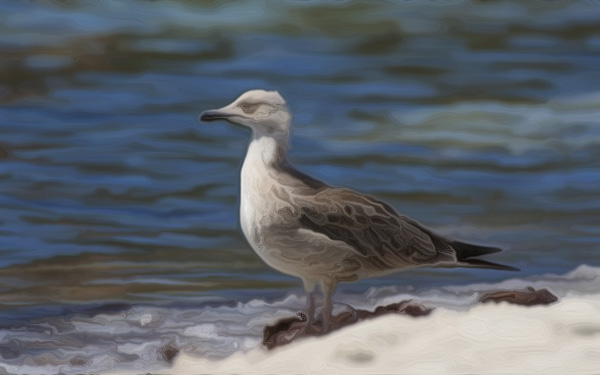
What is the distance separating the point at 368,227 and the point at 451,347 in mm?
706

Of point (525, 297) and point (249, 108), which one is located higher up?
point (249, 108)

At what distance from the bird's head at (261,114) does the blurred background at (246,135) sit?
3.12ft

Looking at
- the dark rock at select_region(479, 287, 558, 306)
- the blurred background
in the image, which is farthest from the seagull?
the blurred background

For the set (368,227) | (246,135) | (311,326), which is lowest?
(311,326)

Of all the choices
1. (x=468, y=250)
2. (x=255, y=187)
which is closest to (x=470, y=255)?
(x=468, y=250)

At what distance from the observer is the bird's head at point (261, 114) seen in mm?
5188

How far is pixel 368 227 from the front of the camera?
5141mm

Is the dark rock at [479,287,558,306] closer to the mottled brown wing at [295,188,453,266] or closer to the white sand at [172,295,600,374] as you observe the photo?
the white sand at [172,295,600,374]

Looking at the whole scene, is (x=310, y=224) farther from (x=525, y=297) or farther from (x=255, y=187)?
(x=525, y=297)

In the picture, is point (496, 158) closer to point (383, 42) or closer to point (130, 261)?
point (383, 42)

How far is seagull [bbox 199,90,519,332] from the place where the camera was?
4996mm

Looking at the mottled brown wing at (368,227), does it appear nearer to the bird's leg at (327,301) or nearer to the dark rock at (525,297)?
the bird's leg at (327,301)

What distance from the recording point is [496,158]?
6.59 meters

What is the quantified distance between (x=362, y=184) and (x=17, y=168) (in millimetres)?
1889
